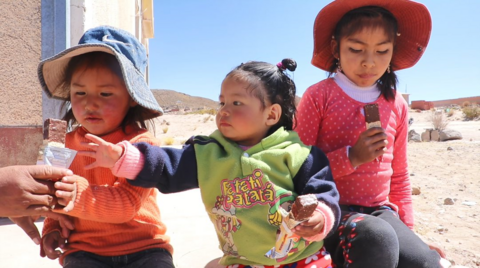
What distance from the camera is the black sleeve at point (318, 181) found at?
170 cm

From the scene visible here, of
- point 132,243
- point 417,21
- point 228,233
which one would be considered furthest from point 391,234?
point 417,21

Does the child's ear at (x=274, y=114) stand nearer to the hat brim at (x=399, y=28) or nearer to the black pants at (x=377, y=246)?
the black pants at (x=377, y=246)

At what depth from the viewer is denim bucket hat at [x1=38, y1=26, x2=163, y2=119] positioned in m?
1.89

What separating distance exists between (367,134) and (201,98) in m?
81.0

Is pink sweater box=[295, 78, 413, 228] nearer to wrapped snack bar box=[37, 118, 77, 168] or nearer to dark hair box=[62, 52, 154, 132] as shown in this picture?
dark hair box=[62, 52, 154, 132]

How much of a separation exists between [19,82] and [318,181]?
2.75 metres

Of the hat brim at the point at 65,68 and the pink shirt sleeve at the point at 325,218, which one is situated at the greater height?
the hat brim at the point at 65,68

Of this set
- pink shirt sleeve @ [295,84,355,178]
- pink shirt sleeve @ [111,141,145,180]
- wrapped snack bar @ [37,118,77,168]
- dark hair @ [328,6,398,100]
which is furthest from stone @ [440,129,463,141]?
wrapped snack bar @ [37,118,77,168]

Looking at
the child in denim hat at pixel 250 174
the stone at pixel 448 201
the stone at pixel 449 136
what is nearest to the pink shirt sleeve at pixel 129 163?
the child in denim hat at pixel 250 174

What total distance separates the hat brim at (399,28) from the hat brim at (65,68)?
4.03 feet

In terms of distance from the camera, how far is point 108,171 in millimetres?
1962

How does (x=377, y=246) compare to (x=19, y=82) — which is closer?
(x=377, y=246)

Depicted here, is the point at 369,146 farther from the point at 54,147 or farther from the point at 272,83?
the point at 54,147

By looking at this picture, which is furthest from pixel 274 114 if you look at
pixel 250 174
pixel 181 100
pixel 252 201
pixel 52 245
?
pixel 181 100
